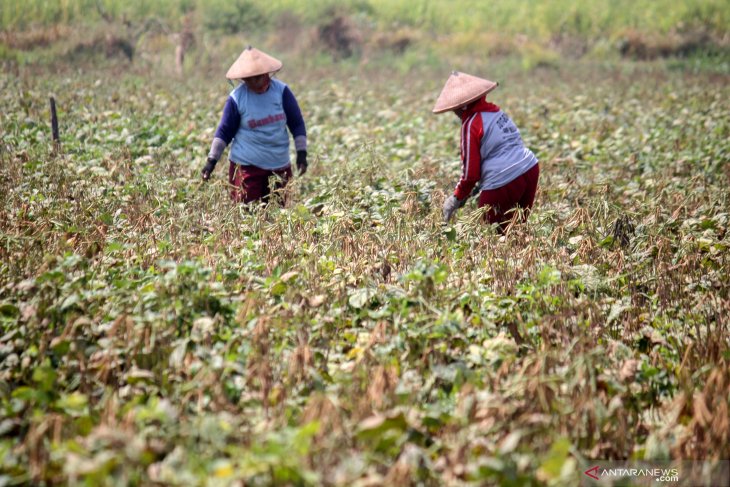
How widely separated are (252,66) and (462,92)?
161 centimetres

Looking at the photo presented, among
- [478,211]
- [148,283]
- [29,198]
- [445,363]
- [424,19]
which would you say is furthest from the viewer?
[424,19]

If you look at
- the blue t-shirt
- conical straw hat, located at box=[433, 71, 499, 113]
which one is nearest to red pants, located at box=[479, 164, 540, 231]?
conical straw hat, located at box=[433, 71, 499, 113]

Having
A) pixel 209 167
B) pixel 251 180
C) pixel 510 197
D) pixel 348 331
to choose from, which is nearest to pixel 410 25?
pixel 251 180

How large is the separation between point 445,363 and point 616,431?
2.52 ft

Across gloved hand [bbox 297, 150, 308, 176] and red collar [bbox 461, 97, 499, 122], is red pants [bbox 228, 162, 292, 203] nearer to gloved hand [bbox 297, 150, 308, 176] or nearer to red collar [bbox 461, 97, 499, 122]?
gloved hand [bbox 297, 150, 308, 176]

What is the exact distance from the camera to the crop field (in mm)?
2586

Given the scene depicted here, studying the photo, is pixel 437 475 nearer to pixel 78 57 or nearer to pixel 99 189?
pixel 99 189

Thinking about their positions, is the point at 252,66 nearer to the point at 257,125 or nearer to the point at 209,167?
the point at 257,125

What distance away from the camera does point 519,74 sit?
17.8 m

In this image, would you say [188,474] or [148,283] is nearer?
[188,474]

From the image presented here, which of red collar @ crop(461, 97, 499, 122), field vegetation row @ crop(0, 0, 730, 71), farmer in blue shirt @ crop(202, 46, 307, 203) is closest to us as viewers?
red collar @ crop(461, 97, 499, 122)

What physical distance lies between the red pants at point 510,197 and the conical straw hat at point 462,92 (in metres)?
0.59

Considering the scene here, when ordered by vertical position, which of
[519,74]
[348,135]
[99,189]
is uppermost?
[99,189]

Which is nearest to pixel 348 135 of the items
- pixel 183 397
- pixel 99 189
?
pixel 99 189
